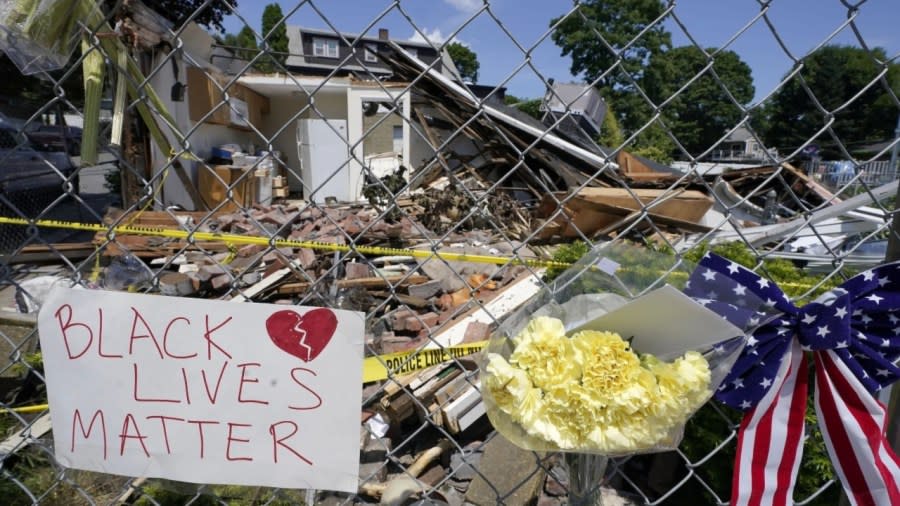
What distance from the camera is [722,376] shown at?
978mm

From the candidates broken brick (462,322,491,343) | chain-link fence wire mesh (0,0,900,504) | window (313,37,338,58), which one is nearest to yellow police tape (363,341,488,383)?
chain-link fence wire mesh (0,0,900,504)

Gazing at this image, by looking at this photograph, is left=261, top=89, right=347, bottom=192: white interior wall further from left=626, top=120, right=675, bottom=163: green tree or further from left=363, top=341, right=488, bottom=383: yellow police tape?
left=363, top=341, right=488, bottom=383: yellow police tape

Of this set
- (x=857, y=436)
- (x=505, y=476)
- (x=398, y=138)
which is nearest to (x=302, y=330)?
(x=857, y=436)

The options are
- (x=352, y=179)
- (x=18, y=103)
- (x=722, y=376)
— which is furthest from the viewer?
(x=352, y=179)

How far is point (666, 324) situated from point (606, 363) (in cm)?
17

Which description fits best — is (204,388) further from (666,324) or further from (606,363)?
(666,324)

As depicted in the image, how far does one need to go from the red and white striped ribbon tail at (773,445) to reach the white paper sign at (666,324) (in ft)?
0.72

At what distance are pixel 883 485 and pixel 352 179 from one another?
12.4 metres

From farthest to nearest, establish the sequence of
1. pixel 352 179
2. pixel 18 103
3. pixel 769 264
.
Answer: pixel 352 179 → pixel 18 103 → pixel 769 264

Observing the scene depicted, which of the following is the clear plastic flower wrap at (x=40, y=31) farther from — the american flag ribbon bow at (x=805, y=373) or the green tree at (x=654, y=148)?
the green tree at (x=654, y=148)

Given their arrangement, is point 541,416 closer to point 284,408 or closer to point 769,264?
point 284,408

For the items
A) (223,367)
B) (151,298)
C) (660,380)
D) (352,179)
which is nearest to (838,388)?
(660,380)

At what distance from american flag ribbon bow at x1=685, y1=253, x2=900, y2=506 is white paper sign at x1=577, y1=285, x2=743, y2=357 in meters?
0.07

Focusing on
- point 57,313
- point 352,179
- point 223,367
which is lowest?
point 223,367
